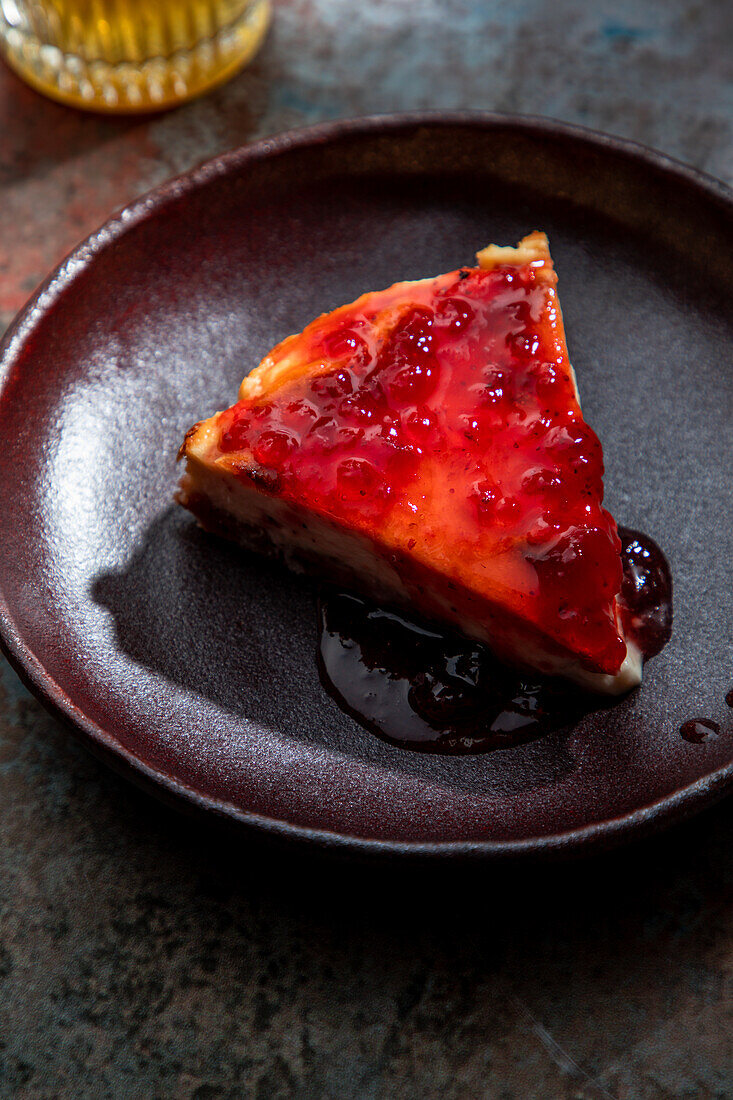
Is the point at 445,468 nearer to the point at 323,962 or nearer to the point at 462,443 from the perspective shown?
the point at 462,443

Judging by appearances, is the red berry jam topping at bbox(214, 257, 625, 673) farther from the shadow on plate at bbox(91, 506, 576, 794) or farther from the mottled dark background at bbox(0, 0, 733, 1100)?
the mottled dark background at bbox(0, 0, 733, 1100)

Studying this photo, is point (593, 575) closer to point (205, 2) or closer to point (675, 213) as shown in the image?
point (675, 213)

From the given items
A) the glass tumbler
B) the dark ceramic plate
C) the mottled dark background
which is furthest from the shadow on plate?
the glass tumbler

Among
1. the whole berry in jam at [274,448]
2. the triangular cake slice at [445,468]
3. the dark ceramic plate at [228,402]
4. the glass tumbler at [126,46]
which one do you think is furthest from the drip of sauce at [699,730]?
the glass tumbler at [126,46]

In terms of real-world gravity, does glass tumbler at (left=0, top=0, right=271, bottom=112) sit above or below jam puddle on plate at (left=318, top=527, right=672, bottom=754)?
above

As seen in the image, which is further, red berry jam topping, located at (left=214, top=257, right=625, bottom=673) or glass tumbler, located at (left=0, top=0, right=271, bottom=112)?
glass tumbler, located at (left=0, top=0, right=271, bottom=112)

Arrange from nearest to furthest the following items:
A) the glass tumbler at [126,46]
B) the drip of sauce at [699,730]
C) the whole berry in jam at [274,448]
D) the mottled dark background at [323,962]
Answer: the mottled dark background at [323,962] → the drip of sauce at [699,730] → the whole berry in jam at [274,448] → the glass tumbler at [126,46]

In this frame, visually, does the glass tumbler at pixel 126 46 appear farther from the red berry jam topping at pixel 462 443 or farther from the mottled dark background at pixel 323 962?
the mottled dark background at pixel 323 962

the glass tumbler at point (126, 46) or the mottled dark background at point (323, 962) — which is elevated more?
the glass tumbler at point (126, 46)
